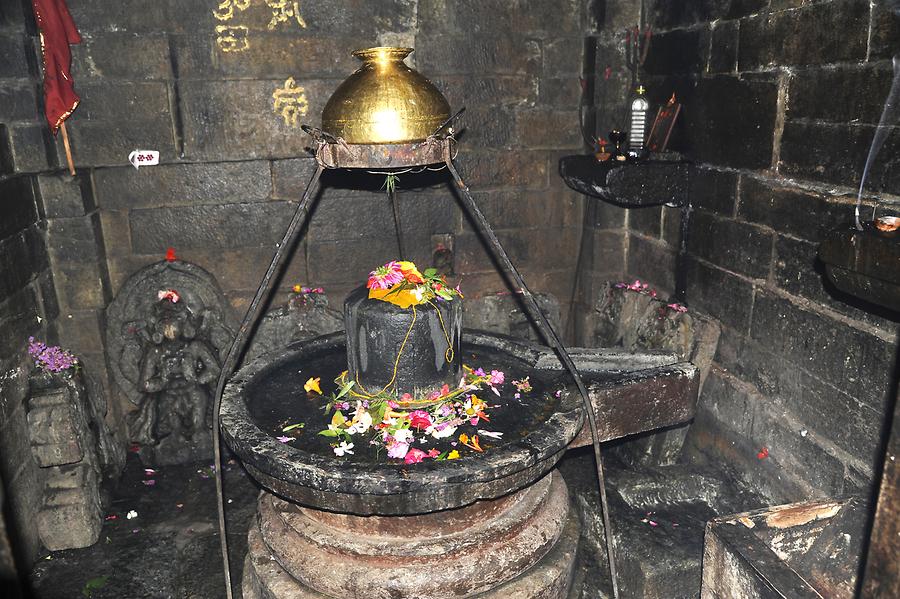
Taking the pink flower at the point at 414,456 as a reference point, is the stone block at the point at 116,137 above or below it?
above

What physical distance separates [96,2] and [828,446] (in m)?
6.34

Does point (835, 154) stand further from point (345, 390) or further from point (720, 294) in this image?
point (345, 390)

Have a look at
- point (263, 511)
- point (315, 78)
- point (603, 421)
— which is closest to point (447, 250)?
point (315, 78)

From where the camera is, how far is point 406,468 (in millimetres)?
3375

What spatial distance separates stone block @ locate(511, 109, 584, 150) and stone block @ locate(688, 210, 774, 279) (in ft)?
5.61

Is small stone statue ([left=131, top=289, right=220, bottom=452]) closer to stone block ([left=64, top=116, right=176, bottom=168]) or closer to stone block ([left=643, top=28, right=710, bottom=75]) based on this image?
stone block ([left=64, top=116, right=176, bottom=168])

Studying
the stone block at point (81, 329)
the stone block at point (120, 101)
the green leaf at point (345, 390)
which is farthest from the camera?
the stone block at point (81, 329)

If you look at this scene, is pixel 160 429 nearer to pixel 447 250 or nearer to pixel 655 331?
pixel 447 250

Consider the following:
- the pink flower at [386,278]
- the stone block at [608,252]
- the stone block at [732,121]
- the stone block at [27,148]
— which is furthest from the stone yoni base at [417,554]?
the stone block at [27,148]

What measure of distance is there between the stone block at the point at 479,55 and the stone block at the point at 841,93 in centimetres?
270

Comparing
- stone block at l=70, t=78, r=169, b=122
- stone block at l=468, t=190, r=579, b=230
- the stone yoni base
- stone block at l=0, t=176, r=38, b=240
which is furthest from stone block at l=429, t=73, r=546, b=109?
the stone yoni base

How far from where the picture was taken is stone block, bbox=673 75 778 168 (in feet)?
14.8

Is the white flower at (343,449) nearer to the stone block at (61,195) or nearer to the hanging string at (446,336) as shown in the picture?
the hanging string at (446,336)

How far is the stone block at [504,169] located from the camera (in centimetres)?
645
